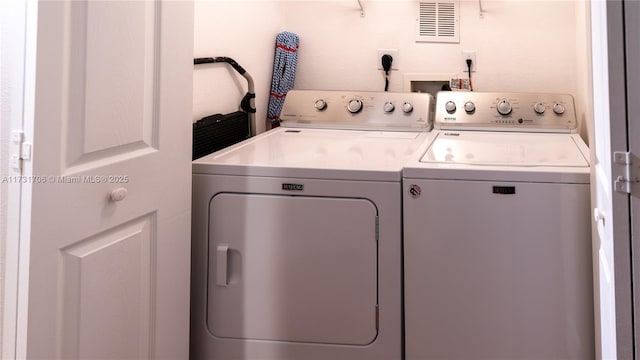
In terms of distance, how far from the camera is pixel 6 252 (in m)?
0.99

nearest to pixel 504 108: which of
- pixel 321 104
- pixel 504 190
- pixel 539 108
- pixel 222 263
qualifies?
pixel 539 108

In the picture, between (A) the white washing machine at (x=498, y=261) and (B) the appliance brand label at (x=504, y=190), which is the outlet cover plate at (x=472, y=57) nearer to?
(A) the white washing machine at (x=498, y=261)

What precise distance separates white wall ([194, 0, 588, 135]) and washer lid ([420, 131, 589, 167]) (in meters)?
0.53

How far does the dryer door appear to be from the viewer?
165 cm

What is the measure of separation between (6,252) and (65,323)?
0.19 meters

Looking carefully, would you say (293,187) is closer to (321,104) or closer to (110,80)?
(110,80)

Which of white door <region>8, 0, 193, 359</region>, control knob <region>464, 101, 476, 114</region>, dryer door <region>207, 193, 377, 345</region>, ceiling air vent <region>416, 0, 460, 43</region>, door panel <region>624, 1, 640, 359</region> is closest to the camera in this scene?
door panel <region>624, 1, 640, 359</region>

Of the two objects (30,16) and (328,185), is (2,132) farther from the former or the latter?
(328,185)

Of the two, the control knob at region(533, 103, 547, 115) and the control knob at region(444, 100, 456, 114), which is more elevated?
the control knob at region(444, 100, 456, 114)

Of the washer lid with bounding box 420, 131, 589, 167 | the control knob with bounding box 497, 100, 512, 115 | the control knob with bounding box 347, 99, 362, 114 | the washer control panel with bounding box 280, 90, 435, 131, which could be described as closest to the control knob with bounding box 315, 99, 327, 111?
the washer control panel with bounding box 280, 90, 435, 131

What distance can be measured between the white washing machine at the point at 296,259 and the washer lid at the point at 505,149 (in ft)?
0.73

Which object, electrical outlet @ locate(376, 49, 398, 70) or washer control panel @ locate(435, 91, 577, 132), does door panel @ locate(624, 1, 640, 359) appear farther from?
electrical outlet @ locate(376, 49, 398, 70)

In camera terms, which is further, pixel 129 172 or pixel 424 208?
pixel 424 208

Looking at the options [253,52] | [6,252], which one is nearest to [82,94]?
[6,252]
